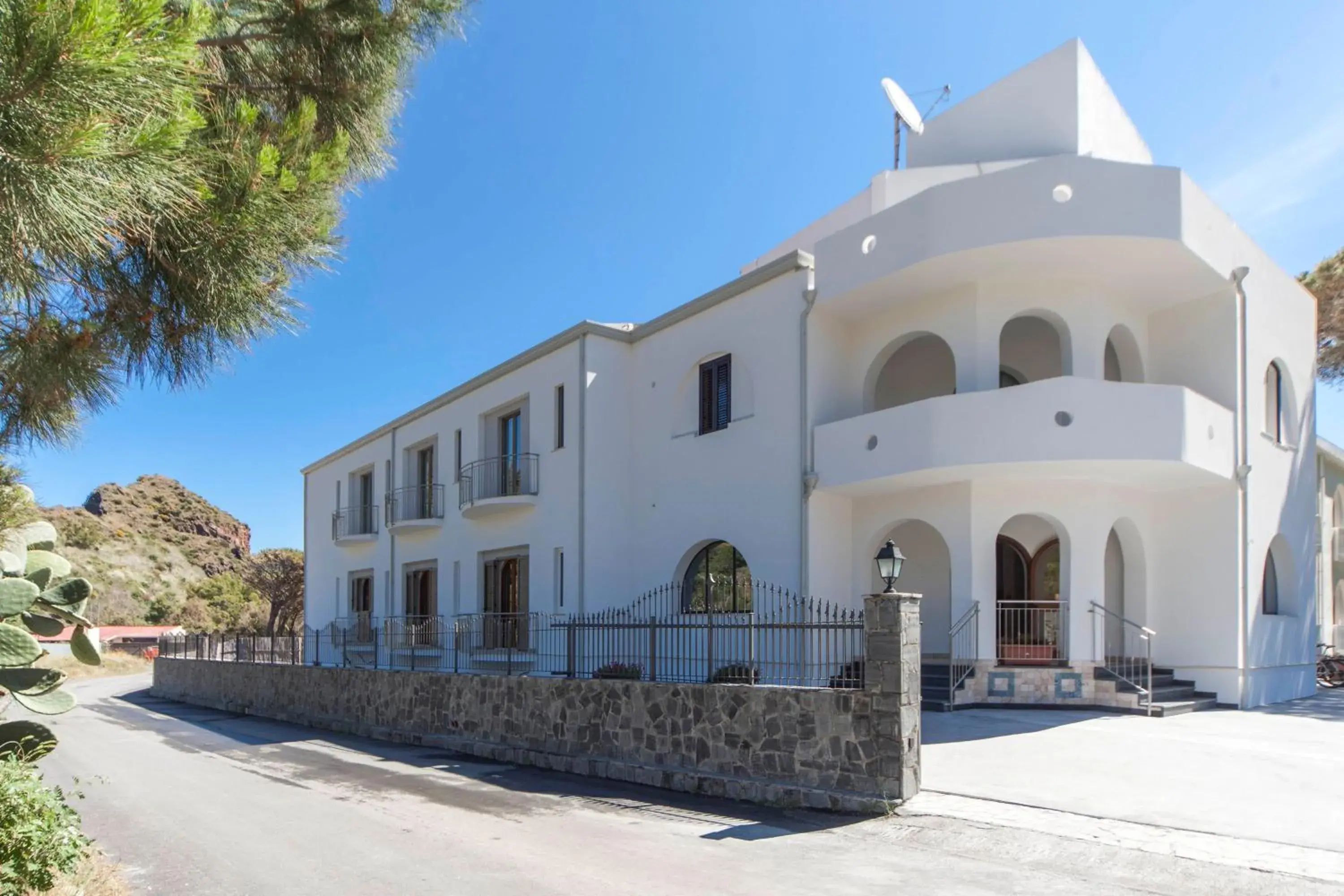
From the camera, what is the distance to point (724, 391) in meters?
17.6

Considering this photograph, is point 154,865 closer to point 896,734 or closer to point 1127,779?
point 896,734

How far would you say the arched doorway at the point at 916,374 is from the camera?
1805cm

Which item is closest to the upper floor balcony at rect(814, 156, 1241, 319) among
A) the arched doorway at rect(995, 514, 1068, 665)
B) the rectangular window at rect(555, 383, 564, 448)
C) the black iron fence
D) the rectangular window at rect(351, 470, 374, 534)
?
the arched doorway at rect(995, 514, 1068, 665)

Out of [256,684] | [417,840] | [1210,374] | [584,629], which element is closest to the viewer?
[417,840]

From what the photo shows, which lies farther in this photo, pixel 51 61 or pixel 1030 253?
pixel 1030 253

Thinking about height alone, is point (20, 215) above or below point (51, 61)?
below

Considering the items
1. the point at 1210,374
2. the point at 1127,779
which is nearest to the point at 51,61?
the point at 1127,779

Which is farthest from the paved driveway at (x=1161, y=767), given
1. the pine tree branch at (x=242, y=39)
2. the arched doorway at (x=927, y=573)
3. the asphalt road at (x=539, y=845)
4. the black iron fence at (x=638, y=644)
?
the pine tree branch at (x=242, y=39)

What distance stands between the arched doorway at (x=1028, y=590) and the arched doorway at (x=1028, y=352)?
8.65ft

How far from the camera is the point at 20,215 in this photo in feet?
14.0

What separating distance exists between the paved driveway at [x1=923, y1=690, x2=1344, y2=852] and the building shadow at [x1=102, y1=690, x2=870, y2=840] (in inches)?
78.1

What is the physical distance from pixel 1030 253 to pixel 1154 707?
6.87 meters

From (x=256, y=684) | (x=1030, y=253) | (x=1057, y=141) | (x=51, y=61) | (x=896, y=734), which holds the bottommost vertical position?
(x=256, y=684)

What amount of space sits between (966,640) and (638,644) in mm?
5155
